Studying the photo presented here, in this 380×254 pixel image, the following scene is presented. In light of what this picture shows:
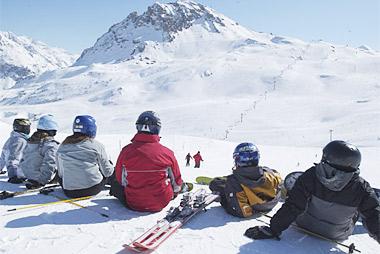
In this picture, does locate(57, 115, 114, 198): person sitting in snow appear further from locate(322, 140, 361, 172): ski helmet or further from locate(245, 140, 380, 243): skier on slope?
locate(322, 140, 361, 172): ski helmet

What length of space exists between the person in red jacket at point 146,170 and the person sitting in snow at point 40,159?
185cm

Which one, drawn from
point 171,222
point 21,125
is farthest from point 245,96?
point 171,222

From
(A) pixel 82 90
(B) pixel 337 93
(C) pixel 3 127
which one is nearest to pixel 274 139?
(C) pixel 3 127

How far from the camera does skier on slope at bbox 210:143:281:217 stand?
4.93 m

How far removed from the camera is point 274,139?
180 ft

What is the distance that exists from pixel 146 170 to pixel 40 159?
A: 101 inches

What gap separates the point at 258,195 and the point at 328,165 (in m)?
1.42

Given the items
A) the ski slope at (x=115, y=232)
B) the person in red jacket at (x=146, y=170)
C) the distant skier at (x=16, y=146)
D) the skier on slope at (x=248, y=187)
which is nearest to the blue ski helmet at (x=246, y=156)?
the skier on slope at (x=248, y=187)

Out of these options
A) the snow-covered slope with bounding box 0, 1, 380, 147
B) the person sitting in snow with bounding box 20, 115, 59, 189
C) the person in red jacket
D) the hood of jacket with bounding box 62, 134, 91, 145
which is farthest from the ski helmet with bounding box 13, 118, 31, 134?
the snow-covered slope with bounding box 0, 1, 380, 147

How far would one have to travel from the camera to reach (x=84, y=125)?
5.68 metres

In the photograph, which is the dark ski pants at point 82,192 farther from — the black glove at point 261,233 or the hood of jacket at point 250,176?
the black glove at point 261,233

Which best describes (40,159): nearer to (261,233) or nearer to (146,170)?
(146,170)

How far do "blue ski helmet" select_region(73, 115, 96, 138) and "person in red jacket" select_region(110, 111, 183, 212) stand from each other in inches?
33.7

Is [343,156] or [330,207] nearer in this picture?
[343,156]
